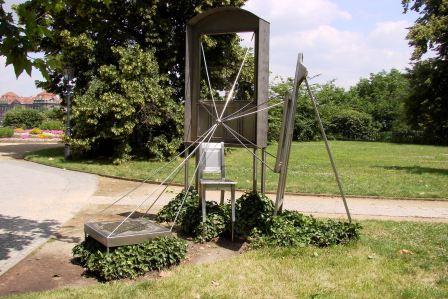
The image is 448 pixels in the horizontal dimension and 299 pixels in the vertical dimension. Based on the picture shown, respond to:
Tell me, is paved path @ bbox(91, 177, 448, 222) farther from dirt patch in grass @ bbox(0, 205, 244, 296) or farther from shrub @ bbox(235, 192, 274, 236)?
dirt patch in grass @ bbox(0, 205, 244, 296)

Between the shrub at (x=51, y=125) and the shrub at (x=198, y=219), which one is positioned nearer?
the shrub at (x=198, y=219)

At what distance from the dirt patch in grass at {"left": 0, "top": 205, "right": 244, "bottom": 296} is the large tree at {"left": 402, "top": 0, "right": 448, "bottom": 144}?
14.6 meters

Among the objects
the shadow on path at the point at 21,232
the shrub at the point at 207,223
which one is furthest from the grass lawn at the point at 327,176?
the shadow on path at the point at 21,232

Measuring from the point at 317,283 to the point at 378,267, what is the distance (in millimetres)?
959

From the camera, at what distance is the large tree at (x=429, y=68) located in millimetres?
18125

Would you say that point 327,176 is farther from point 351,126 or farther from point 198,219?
point 351,126

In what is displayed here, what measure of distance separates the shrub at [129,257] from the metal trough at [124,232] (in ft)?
0.23

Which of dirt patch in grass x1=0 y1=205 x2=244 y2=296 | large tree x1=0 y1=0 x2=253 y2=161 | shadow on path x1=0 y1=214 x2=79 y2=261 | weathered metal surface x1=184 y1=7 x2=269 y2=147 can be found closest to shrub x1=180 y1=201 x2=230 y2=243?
dirt patch in grass x1=0 y1=205 x2=244 y2=296

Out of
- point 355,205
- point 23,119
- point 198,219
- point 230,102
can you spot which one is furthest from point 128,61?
point 23,119

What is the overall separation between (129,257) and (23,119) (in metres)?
45.7

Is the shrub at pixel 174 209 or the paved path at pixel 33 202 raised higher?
the shrub at pixel 174 209

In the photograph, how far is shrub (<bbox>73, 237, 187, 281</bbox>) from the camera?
5.35m

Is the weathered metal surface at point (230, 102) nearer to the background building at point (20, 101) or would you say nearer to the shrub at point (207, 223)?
the shrub at point (207, 223)

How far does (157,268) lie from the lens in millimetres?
5637
